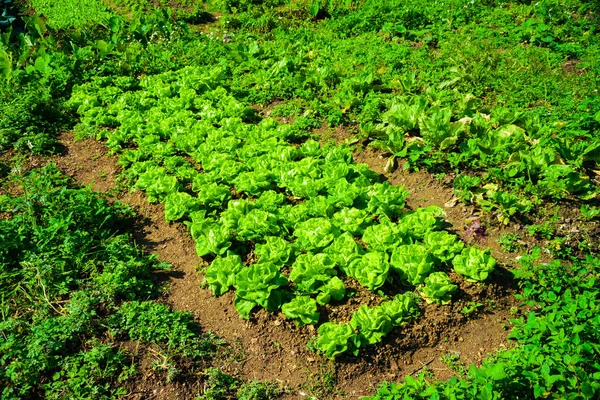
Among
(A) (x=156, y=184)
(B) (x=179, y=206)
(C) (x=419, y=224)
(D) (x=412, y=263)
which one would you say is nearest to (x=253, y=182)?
(B) (x=179, y=206)

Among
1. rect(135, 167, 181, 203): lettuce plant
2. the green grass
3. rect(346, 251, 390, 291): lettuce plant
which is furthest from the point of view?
the green grass

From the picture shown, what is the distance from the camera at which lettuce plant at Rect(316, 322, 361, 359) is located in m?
Answer: 4.32

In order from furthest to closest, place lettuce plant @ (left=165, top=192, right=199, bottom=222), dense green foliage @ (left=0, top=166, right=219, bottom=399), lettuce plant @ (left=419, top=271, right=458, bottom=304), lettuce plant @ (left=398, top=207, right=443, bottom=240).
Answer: lettuce plant @ (left=165, top=192, right=199, bottom=222), lettuce plant @ (left=398, top=207, right=443, bottom=240), lettuce plant @ (left=419, top=271, right=458, bottom=304), dense green foliage @ (left=0, top=166, right=219, bottom=399)

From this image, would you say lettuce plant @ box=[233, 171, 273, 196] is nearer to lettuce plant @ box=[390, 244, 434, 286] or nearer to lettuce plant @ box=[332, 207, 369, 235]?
lettuce plant @ box=[332, 207, 369, 235]

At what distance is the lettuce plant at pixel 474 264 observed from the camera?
15.5 feet

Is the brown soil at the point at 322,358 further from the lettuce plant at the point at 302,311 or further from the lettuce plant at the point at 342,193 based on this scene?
the lettuce plant at the point at 342,193

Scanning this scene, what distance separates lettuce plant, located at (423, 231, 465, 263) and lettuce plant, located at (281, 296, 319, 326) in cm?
132

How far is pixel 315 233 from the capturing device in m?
5.22

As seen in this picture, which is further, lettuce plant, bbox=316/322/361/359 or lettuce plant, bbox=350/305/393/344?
lettuce plant, bbox=350/305/393/344

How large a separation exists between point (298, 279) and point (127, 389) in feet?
5.82

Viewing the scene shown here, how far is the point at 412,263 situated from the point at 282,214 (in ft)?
5.10

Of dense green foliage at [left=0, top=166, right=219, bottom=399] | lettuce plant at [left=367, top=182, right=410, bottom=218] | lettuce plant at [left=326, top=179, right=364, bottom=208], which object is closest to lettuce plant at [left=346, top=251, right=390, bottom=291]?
lettuce plant at [left=367, top=182, right=410, bottom=218]

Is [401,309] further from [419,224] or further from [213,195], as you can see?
[213,195]

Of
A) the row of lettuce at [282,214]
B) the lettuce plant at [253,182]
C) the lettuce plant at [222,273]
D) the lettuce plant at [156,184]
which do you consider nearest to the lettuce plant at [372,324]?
the row of lettuce at [282,214]
